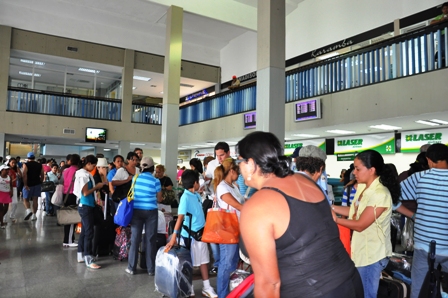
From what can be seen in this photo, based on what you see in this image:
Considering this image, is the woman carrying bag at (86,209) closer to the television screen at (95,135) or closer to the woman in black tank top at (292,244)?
the woman in black tank top at (292,244)

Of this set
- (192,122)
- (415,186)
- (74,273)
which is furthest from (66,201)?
(192,122)

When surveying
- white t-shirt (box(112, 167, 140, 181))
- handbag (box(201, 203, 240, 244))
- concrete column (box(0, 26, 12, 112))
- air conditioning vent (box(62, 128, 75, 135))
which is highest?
concrete column (box(0, 26, 12, 112))

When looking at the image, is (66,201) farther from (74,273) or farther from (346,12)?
(346,12)

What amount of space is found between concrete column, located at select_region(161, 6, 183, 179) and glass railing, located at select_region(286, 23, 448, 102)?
127 inches

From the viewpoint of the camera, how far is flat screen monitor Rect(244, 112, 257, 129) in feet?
34.6

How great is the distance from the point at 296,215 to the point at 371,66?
7189 millimetres

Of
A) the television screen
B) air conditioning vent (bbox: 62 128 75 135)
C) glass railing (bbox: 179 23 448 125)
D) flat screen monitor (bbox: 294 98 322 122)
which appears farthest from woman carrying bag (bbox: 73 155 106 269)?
air conditioning vent (bbox: 62 128 75 135)

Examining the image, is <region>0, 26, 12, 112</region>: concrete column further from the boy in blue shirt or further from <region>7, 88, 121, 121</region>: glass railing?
the boy in blue shirt

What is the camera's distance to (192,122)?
14336 millimetres

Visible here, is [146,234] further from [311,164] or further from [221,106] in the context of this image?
[221,106]

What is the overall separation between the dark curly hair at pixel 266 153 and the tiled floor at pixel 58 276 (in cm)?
296

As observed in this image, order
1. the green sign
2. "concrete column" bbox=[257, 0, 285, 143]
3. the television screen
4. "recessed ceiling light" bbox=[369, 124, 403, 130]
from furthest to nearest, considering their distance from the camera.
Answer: the television screen < the green sign < "recessed ceiling light" bbox=[369, 124, 403, 130] < "concrete column" bbox=[257, 0, 285, 143]

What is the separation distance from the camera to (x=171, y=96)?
32.4 ft

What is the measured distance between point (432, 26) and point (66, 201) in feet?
25.9
